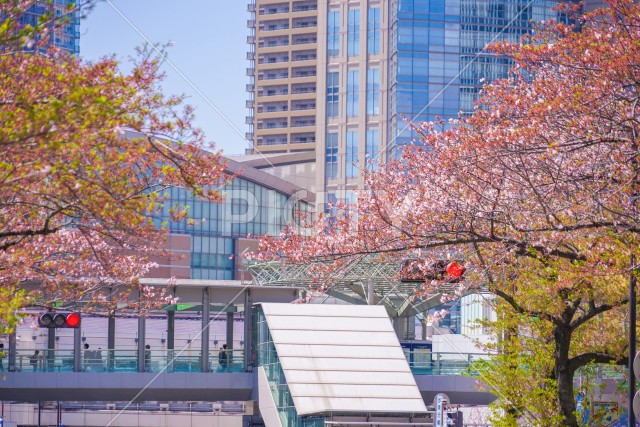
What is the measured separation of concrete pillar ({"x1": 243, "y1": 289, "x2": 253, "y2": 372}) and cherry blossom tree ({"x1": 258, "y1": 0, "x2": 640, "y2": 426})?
1174 inches

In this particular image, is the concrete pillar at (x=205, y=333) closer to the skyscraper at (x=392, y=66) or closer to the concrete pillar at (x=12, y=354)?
the concrete pillar at (x=12, y=354)

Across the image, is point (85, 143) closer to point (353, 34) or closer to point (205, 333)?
point (205, 333)

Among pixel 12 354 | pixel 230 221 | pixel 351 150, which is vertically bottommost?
pixel 12 354

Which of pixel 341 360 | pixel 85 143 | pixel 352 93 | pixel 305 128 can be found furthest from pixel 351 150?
pixel 85 143

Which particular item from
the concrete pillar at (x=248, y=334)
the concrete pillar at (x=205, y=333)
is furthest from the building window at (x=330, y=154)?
the concrete pillar at (x=205, y=333)

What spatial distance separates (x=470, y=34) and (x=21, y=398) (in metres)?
86.2

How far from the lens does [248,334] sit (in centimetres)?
5638

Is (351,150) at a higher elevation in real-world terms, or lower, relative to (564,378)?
higher

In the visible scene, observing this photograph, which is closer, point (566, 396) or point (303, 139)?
point (566, 396)

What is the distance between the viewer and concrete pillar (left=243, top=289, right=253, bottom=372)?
54.2 m

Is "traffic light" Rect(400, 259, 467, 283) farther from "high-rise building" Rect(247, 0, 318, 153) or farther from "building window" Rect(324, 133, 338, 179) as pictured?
"high-rise building" Rect(247, 0, 318, 153)

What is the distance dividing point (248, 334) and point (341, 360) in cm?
1728

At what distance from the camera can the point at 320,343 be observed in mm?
40281

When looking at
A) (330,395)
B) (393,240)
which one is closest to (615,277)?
(393,240)
